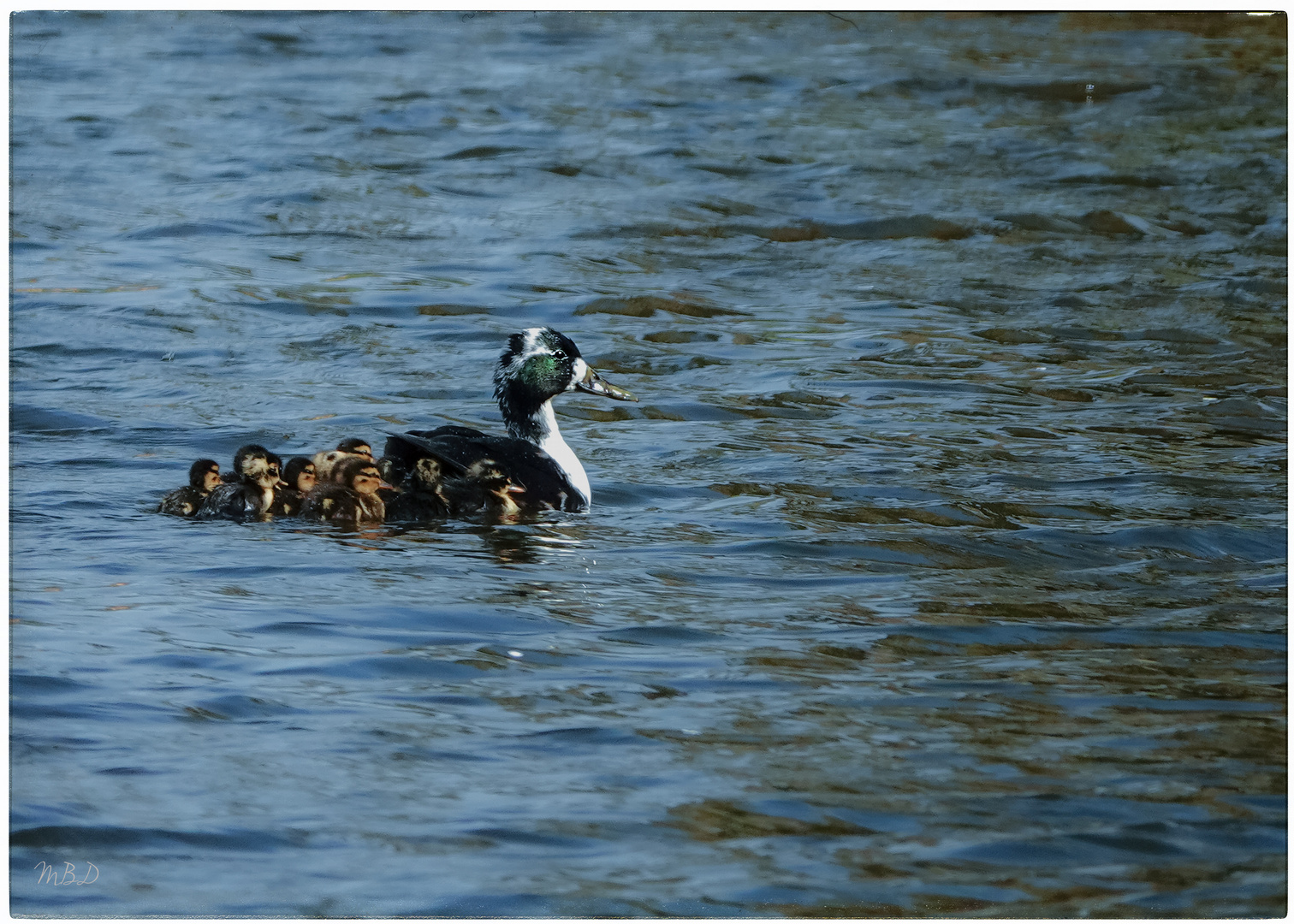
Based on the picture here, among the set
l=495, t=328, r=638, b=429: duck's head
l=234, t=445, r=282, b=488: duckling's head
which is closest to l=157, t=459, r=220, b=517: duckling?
l=234, t=445, r=282, b=488: duckling's head

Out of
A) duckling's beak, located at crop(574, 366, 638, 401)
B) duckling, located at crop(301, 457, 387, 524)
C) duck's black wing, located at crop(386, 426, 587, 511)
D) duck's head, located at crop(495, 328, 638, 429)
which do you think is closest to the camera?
duckling, located at crop(301, 457, 387, 524)

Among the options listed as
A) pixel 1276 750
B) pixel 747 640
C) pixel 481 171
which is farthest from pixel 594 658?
pixel 481 171

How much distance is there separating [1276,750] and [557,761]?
5.87 feet

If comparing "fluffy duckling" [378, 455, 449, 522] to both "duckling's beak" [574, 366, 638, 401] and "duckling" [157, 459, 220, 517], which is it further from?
"duckling's beak" [574, 366, 638, 401]

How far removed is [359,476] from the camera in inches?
262

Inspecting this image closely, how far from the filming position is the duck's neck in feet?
23.3

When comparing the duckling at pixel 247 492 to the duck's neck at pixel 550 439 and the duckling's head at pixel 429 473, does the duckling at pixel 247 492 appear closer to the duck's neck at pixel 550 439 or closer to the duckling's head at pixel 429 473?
the duckling's head at pixel 429 473

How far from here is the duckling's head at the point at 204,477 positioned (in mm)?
6773

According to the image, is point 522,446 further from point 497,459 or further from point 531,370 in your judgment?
point 531,370

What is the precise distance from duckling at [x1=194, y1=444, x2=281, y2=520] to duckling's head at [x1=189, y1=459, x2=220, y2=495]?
0.07 m

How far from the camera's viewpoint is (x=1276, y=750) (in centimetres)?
456

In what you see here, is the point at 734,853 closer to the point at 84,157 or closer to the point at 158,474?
the point at 158,474
